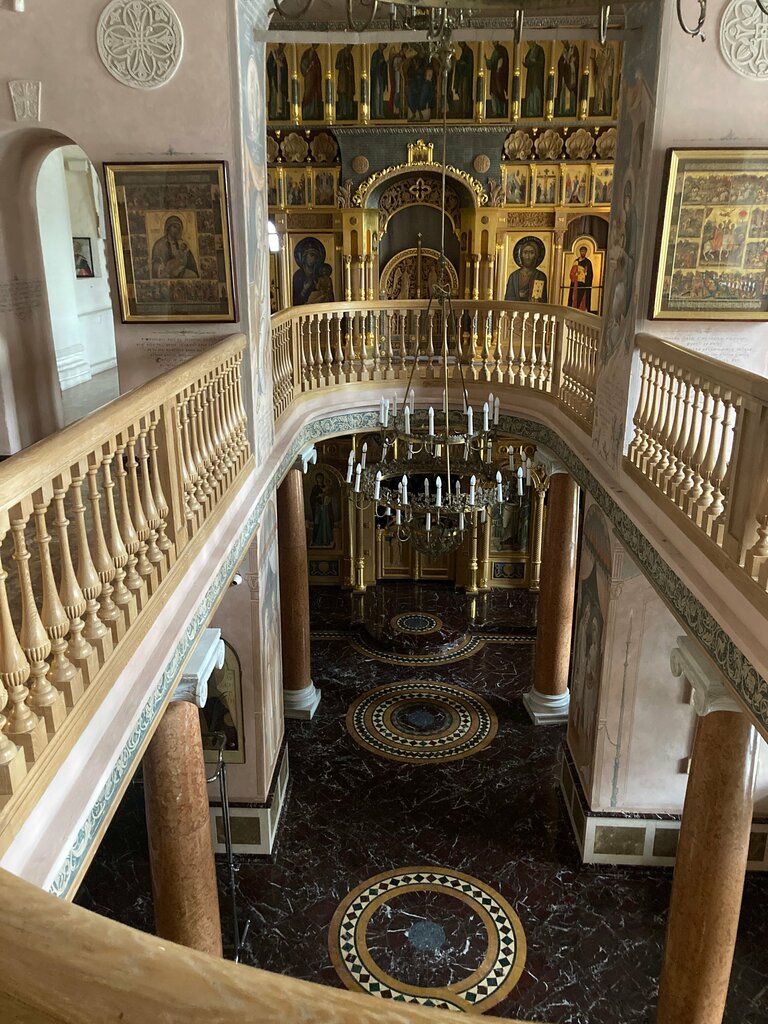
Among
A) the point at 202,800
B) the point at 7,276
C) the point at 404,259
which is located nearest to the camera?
the point at 202,800

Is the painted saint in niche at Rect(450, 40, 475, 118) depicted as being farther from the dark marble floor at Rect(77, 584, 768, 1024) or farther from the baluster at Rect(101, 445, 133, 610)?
the baluster at Rect(101, 445, 133, 610)

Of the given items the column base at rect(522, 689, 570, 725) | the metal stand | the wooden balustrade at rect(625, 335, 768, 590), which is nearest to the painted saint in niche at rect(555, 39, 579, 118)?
the wooden balustrade at rect(625, 335, 768, 590)

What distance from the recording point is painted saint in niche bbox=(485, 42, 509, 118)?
42.2 feet

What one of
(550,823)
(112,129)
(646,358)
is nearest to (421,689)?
(550,823)

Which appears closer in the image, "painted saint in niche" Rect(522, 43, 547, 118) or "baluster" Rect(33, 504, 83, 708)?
"baluster" Rect(33, 504, 83, 708)

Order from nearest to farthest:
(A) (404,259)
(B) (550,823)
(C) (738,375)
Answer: (C) (738,375), (B) (550,823), (A) (404,259)

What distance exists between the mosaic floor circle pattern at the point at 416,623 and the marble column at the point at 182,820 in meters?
8.48

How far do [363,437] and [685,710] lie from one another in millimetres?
8580

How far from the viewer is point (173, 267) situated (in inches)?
270

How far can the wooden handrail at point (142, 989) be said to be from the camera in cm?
93

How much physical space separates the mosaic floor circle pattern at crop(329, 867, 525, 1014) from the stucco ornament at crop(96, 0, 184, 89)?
747 cm

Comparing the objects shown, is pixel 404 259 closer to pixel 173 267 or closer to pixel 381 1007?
pixel 173 267

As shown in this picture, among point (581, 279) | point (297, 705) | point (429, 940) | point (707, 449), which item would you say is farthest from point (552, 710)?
point (581, 279)

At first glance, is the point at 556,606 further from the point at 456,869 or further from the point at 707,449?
the point at 707,449
